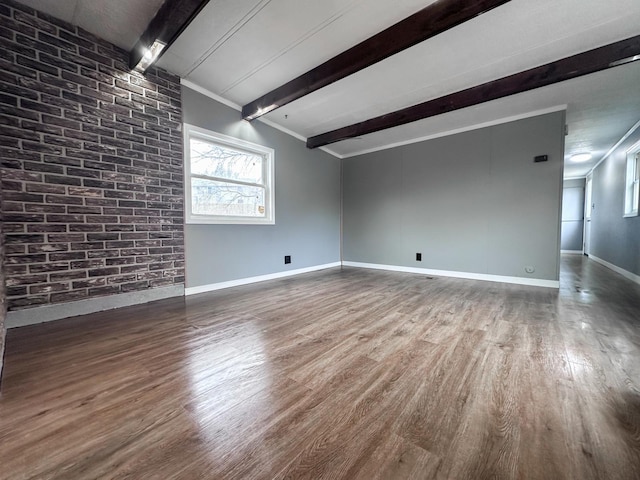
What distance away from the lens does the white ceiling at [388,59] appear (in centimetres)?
229

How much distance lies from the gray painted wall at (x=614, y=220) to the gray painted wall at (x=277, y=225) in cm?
522

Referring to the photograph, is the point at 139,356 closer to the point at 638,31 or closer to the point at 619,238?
the point at 638,31

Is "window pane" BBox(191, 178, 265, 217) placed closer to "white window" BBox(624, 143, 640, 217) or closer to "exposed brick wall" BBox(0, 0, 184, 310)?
"exposed brick wall" BBox(0, 0, 184, 310)

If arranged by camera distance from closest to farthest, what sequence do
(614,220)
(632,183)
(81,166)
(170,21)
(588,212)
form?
1. (170,21)
2. (81,166)
3. (632,183)
4. (614,220)
5. (588,212)

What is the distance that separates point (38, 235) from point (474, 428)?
3783 millimetres

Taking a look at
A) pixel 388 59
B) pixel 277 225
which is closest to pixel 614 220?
pixel 388 59

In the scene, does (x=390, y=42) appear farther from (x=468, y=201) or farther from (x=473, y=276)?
(x=473, y=276)

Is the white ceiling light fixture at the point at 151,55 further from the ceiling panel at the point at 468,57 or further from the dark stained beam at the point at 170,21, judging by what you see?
the ceiling panel at the point at 468,57

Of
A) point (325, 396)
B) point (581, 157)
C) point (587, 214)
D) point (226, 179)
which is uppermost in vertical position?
point (581, 157)

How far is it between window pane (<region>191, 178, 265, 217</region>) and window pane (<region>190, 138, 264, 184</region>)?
14cm

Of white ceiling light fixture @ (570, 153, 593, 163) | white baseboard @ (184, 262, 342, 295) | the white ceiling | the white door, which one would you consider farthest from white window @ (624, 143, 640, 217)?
white baseboard @ (184, 262, 342, 295)

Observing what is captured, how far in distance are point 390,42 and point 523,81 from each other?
1877 millimetres

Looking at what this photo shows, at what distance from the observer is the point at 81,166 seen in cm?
268

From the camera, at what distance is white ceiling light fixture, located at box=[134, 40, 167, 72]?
257 cm
